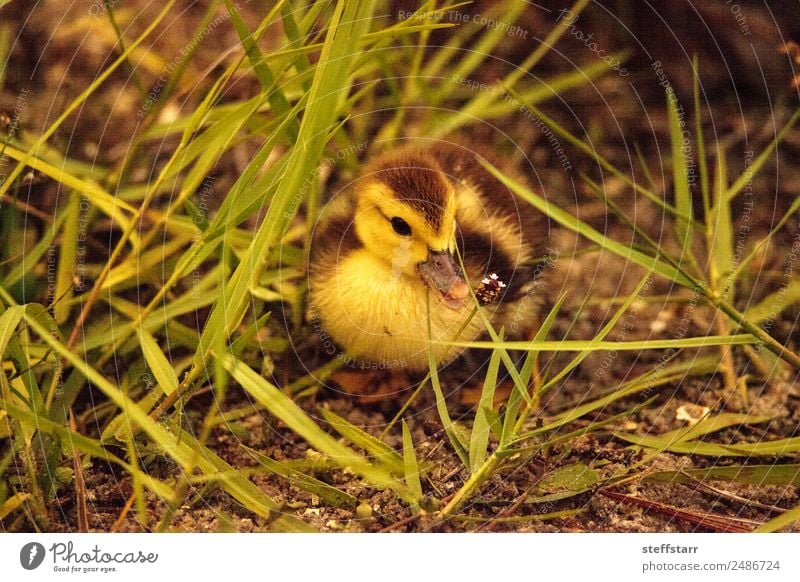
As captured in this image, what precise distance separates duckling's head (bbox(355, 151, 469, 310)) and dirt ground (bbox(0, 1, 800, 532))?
105 mm

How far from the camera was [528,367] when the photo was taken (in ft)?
2.87

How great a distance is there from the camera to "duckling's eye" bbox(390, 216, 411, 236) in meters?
0.93

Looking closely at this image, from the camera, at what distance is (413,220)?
0.91 m

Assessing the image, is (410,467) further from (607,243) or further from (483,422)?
(607,243)

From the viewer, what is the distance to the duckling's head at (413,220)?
912 mm

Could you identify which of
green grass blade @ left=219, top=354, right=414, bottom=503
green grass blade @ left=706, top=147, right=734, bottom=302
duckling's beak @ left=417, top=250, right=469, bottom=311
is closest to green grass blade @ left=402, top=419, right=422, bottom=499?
green grass blade @ left=219, top=354, right=414, bottom=503

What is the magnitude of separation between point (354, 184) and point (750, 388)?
501 mm

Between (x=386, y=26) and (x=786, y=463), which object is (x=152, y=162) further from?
(x=786, y=463)

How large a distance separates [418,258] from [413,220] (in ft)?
0.14

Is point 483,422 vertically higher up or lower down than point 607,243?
lower down
